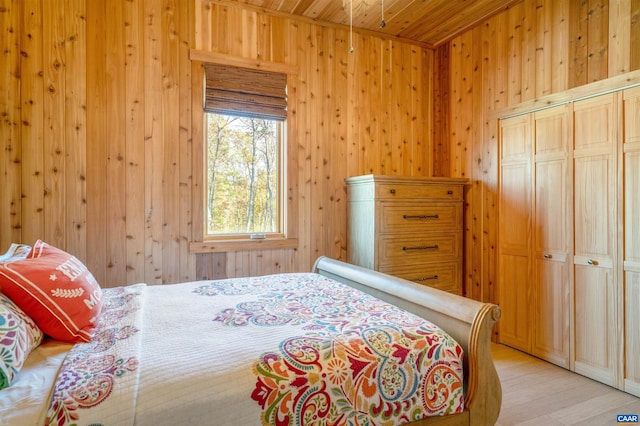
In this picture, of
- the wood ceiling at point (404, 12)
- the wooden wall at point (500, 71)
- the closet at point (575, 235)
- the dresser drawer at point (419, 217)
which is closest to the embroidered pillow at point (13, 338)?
the dresser drawer at point (419, 217)

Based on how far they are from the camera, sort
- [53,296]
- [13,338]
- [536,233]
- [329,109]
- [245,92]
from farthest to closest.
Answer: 1. [329,109]
2. [245,92]
3. [536,233]
4. [53,296]
5. [13,338]

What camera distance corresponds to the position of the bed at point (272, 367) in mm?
979

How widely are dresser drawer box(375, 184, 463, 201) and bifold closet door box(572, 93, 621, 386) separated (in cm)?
95

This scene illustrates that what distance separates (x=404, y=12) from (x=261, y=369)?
3158mm

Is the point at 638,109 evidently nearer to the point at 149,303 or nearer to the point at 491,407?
the point at 491,407

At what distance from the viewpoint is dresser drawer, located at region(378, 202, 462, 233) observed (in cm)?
296

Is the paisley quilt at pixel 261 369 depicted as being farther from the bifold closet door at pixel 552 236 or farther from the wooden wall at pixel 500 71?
the wooden wall at pixel 500 71

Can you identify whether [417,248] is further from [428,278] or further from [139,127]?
[139,127]

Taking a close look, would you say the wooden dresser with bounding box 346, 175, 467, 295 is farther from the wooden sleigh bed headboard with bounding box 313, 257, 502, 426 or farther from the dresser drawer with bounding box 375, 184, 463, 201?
the wooden sleigh bed headboard with bounding box 313, 257, 502, 426

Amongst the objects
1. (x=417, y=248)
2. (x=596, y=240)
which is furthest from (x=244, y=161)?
(x=596, y=240)

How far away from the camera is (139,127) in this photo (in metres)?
2.70

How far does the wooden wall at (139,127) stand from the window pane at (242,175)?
196 mm

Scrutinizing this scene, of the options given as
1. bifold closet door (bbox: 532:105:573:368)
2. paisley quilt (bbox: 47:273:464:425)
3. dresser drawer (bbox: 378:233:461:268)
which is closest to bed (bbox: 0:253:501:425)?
paisley quilt (bbox: 47:273:464:425)

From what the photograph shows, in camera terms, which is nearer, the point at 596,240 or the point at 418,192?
the point at 596,240
